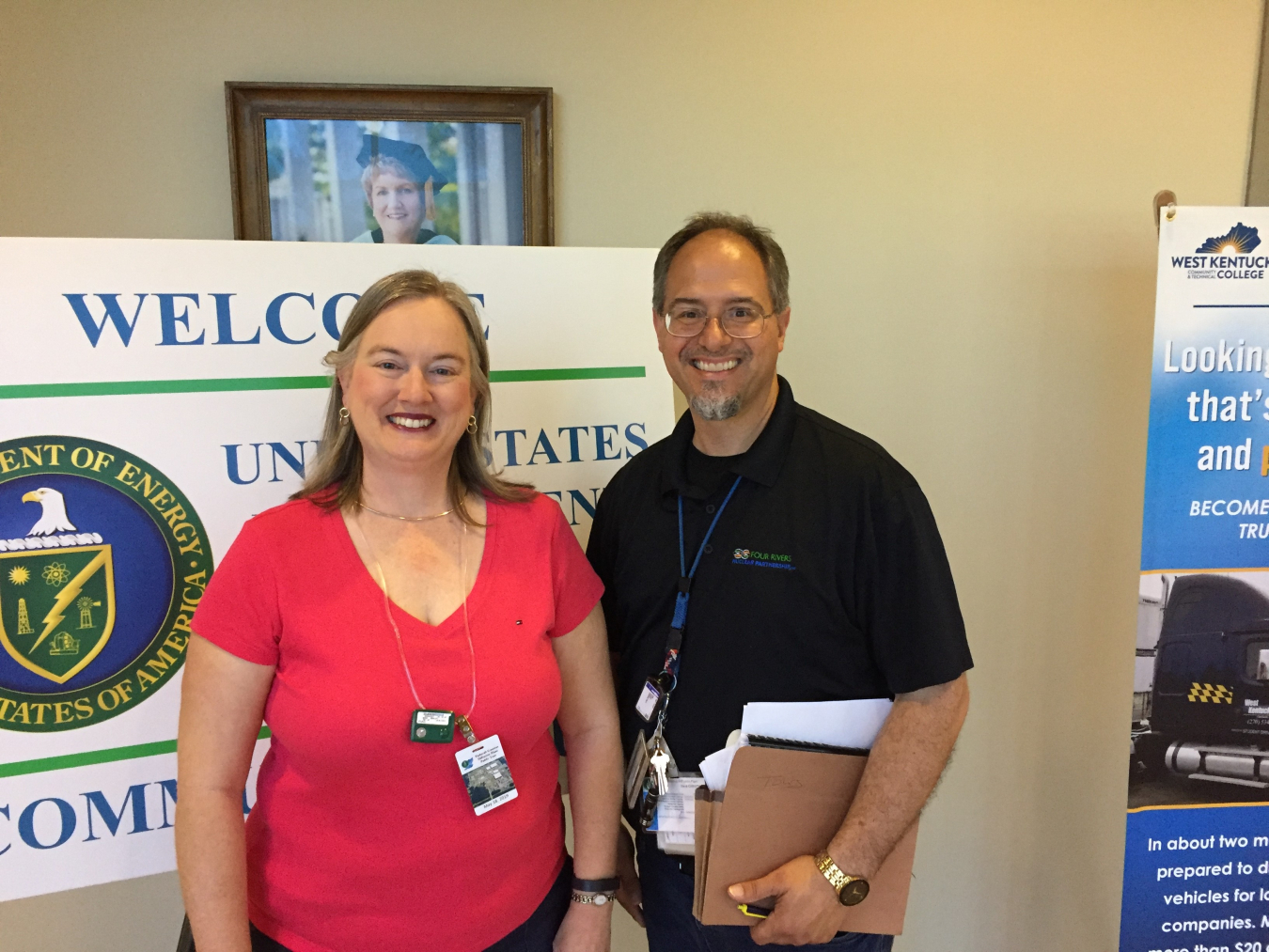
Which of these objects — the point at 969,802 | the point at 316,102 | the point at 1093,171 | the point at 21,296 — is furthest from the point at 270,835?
the point at 1093,171

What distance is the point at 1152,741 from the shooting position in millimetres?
2076

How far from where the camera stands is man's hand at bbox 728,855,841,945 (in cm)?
129

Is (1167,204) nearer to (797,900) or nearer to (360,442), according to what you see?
(797,900)

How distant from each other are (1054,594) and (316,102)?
8.14ft

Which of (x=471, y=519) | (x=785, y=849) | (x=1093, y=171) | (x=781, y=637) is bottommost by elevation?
(x=785, y=849)

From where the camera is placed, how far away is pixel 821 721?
4.43 feet

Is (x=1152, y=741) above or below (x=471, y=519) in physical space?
below

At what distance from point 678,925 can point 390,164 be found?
184 centimetres

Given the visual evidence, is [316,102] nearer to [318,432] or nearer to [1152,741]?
[318,432]

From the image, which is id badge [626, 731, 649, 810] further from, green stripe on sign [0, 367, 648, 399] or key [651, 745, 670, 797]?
green stripe on sign [0, 367, 648, 399]

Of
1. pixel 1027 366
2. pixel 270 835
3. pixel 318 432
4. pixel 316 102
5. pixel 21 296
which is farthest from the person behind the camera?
pixel 1027 366

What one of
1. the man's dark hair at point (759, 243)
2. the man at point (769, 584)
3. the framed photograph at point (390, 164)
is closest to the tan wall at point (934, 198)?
the framed photograph at point (390, 164)

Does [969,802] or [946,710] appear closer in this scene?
[946,710]

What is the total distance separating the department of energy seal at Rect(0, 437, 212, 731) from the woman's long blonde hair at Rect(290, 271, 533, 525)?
0.46 metres
